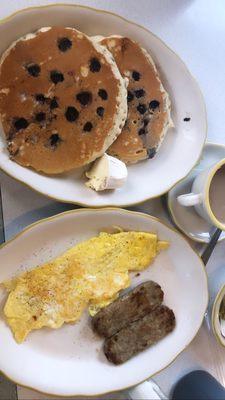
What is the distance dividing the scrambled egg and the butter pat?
0.40 feet

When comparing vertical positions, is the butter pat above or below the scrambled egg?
above

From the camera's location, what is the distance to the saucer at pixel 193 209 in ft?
3.91

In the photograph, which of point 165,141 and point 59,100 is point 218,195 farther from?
point 59,100

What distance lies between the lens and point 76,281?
3.59 ft

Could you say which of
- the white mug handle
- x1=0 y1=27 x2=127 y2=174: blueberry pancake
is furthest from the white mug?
x1=0 y1=27 x2=127 y2=174: blueberry pancake

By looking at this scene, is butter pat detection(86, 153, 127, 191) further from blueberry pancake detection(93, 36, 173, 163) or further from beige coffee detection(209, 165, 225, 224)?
beige coffee detection(209, 165, 225, 224)

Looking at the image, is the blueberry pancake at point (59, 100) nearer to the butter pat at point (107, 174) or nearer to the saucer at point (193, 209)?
the butter pat at point (107, 174)

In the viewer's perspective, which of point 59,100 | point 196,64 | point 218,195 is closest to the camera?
point 59,100

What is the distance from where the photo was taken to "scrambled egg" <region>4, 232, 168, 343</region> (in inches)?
41.4

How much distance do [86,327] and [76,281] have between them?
0.37 ft

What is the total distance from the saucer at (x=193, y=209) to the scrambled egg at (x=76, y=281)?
92mm

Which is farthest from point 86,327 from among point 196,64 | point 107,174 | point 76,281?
point 196,64

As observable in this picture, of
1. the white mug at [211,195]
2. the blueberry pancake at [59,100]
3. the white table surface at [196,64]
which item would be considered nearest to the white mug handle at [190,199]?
the white mug at [211,195]

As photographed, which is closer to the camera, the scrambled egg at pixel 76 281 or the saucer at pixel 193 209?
the scrambled egg at pixel 76 281
